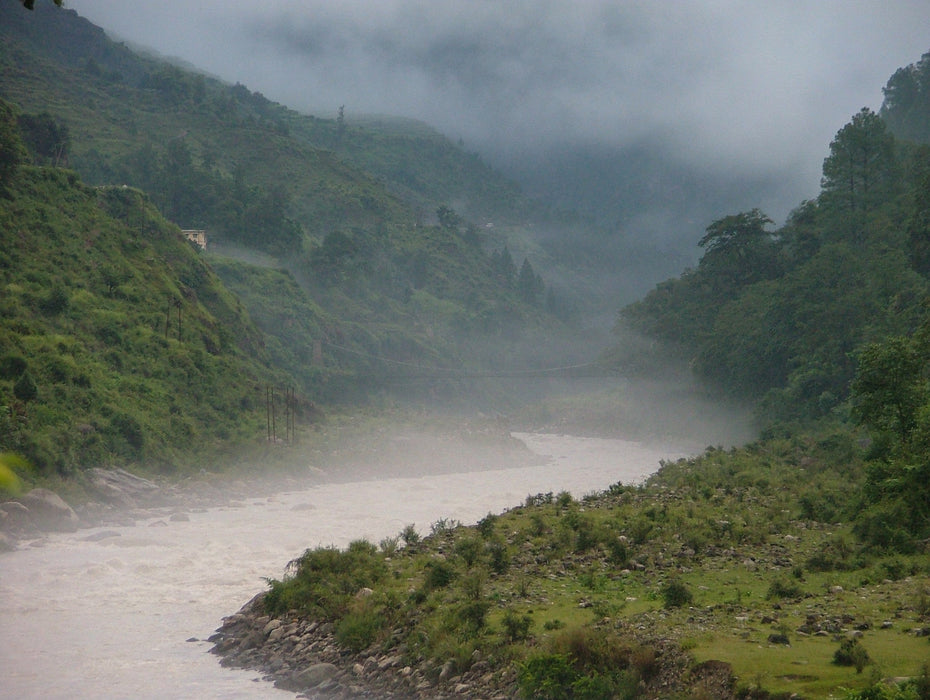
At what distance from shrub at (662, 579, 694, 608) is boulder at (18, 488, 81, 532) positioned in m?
25.2

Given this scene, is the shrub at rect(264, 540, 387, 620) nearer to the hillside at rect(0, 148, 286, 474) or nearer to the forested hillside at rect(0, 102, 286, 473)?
the forested hillside at rect(0, 102, 286, 473)

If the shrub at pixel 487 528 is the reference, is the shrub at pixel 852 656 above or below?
below

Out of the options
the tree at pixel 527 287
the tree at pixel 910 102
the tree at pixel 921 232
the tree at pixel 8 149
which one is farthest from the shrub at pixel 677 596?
the tree at pixel 527 287

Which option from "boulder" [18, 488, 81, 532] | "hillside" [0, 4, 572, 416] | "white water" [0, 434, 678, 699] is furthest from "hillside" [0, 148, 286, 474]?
"hillside" [0, 4, 572, 416]

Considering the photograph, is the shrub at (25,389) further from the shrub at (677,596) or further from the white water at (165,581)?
the shrub at (677,596)

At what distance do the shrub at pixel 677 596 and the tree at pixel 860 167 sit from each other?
168 ft

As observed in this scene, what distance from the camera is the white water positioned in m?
16.9

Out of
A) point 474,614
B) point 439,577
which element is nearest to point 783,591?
point 474,614

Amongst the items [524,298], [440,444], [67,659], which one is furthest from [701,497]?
[524,298]

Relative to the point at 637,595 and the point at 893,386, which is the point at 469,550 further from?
the point at 893,386

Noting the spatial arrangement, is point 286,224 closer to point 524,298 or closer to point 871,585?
point 524,298

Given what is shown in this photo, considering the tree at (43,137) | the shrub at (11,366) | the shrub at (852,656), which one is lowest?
the shrub at (852,656)

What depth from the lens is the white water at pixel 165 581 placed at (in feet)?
55.4

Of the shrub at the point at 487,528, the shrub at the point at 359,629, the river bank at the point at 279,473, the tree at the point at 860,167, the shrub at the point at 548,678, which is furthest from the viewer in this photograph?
the tree at the point at 860,167
